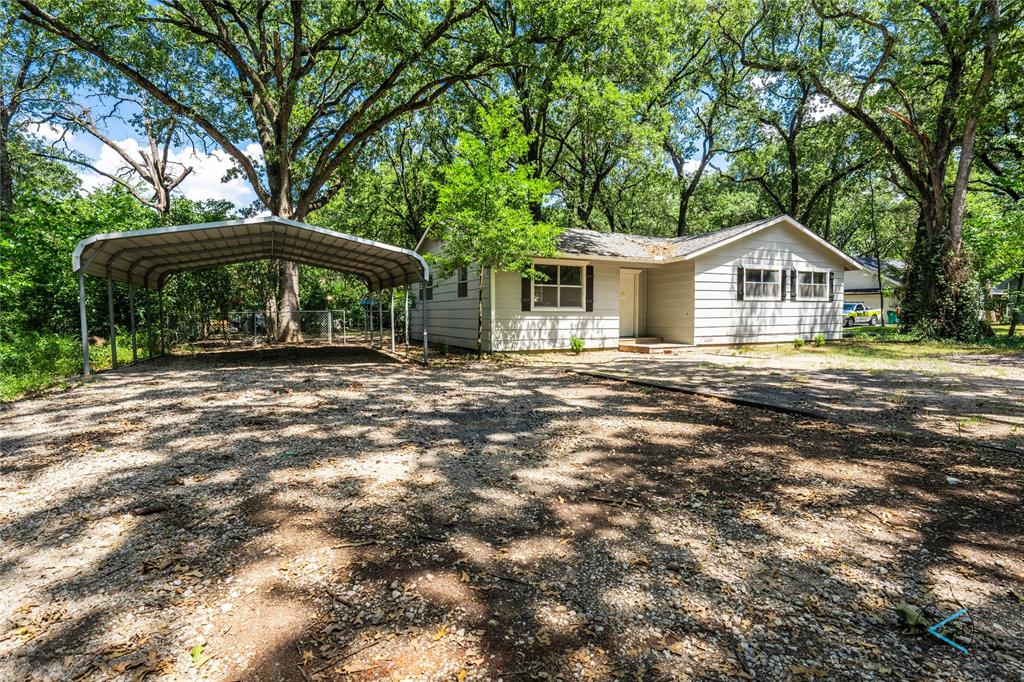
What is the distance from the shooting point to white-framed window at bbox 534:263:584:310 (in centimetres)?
1286

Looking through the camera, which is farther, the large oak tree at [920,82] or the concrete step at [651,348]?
the large oak tree at [920,82]

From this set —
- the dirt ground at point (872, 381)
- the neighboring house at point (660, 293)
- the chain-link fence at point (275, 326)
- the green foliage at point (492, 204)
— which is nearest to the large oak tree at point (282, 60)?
the chain-link fence at point (275, 326)

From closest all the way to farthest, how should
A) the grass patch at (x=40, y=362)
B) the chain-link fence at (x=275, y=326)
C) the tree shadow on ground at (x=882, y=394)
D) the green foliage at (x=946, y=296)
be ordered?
the tree shadow on ground at (x=882, y=394), the grass patch at (x=40, y=362), the green foliage at (x=946, y=296), the chain-link fence at (x=275, y=326)

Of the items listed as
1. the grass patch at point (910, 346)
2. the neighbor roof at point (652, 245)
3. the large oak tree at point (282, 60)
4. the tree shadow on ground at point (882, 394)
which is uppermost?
the large oak tree at point (282, 60)

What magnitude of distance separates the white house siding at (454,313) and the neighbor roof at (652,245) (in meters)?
2.68

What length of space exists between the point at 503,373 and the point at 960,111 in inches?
449

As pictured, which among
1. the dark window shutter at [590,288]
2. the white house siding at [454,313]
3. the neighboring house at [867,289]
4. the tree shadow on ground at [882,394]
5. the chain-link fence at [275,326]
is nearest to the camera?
the tree shadow on ground at [882,394]

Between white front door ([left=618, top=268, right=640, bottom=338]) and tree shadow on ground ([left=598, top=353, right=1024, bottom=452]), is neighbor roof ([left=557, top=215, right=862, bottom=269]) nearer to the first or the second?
white front door ([left=618, top=268, right=640, bottom=338])

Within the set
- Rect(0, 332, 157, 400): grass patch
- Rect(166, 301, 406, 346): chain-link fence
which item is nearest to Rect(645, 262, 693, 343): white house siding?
Rect(166, 301, 406, 346): chain-link fence

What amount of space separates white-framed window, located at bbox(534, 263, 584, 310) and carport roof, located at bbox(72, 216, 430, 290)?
3355 mm

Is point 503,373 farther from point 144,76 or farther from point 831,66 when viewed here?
point 831,66

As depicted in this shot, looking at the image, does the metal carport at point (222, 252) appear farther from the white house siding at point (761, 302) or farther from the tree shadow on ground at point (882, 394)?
the white house siding at point (761, 302)

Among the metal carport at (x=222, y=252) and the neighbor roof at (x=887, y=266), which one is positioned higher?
the neighbor roof at (x=887, y=266)

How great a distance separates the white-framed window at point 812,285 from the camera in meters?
15.6
